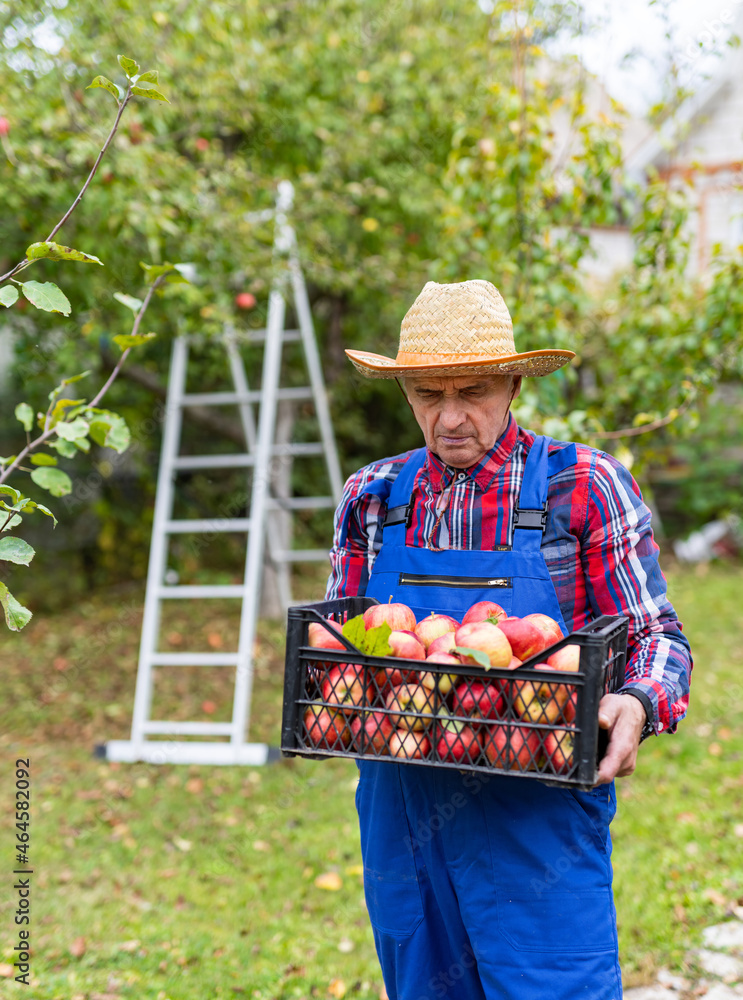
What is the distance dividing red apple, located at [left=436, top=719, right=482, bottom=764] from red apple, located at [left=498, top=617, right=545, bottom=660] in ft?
0.54

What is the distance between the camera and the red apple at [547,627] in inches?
59.6

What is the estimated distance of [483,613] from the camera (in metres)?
1.59

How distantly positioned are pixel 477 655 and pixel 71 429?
1191mm

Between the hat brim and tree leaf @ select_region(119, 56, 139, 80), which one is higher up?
tree leaf @ select_region(119, 56, 139, 80)

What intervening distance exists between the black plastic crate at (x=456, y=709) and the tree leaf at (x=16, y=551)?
51 cm

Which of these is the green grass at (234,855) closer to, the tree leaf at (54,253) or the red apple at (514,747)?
the red apple at (514,747)

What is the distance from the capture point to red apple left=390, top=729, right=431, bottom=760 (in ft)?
4.64

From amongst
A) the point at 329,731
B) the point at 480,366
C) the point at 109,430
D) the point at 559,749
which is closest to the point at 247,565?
the point at 109,430

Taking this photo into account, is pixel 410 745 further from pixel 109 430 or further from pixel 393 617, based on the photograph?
→ pixel 109 430

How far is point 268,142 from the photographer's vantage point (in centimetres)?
614

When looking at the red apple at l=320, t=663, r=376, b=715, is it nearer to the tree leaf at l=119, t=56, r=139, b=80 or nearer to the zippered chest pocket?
the zippered chest pocket

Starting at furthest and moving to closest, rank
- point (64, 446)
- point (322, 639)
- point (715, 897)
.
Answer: point (715, 897)
point (64, 446)
point (322, 639)

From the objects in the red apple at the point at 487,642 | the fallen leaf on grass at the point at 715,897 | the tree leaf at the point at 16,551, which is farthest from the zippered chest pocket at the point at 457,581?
the fallen leaf on grass at the point at 715,897

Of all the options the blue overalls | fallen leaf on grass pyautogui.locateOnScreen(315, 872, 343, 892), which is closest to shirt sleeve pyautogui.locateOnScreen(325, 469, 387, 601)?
the blue overalls
